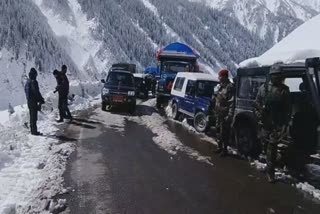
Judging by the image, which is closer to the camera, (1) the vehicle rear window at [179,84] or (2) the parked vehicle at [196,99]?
(2) the parked vehicle at [196,99]

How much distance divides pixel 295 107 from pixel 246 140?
6.25ft

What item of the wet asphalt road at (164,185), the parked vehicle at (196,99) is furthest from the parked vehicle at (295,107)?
the parked vehicle at (196,99)

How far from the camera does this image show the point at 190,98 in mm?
16016

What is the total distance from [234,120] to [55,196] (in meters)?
5.17

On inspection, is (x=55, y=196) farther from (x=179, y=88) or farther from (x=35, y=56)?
(x=35, y=56)

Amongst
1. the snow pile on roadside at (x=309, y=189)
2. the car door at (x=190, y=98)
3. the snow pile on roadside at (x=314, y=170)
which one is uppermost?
the car door at (x=190, y=98)

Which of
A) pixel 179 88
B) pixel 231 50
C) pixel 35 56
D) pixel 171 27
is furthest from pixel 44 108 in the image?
pixel 231 50

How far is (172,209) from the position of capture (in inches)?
258

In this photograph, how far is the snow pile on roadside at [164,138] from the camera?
10.8m

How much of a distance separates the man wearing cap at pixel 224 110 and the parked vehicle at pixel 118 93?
30.8 ft

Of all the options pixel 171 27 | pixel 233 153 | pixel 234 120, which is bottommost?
pixel 233 153

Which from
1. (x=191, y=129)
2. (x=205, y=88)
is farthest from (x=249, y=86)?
(x=205, y=88)

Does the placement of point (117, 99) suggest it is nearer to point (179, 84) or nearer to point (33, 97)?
point (179, 84)

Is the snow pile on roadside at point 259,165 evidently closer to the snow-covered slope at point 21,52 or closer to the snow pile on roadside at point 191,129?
the snow pile on roadside at point 191,129
